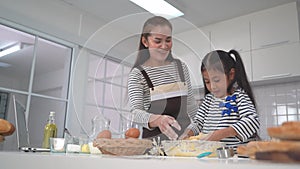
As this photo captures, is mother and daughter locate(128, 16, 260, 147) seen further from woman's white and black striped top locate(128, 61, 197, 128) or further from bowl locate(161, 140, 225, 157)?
bowl locate(161, 140, 225, 157)

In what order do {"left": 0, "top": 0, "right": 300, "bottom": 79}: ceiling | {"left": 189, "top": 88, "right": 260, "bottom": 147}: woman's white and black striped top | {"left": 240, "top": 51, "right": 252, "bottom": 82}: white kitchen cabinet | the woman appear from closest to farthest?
the woman
{"left": 189, "top": 88, "right": 260, "bottom": 147}: woman's white and black striped top
{"left": 0, "top": 0, "right": 300, "bottom": 79}: ceiling
{"left": 240, "top": 51, "right": 252, "bottom": 82}: white kitchen cabinet

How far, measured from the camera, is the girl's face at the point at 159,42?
30.2 inches

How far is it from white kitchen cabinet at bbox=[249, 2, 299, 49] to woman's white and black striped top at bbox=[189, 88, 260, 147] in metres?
1.63

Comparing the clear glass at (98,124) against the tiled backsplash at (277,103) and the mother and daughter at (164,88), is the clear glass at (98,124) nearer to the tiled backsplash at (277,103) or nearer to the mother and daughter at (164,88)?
the mother and daughter at (164,88)

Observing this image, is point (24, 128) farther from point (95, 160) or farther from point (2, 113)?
point (2, 113)

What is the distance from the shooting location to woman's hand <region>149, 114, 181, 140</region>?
66 centimetres

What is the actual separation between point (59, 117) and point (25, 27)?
80cm

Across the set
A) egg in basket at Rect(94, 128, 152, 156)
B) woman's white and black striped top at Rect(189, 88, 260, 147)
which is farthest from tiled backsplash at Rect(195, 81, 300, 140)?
egg in basket at Rect(94, 128, 152, 156)

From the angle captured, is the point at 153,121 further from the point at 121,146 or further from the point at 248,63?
the point at 248,63

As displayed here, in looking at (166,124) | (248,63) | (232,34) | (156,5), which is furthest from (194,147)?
(232,34)

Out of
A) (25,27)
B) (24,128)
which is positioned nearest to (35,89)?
(25,27)

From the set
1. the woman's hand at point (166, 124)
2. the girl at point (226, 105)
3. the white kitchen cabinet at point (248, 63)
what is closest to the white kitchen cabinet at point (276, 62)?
the white kitchen cabinet at point (248, 63)

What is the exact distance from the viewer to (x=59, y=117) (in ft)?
7.84

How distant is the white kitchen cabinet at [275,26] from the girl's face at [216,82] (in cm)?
161
